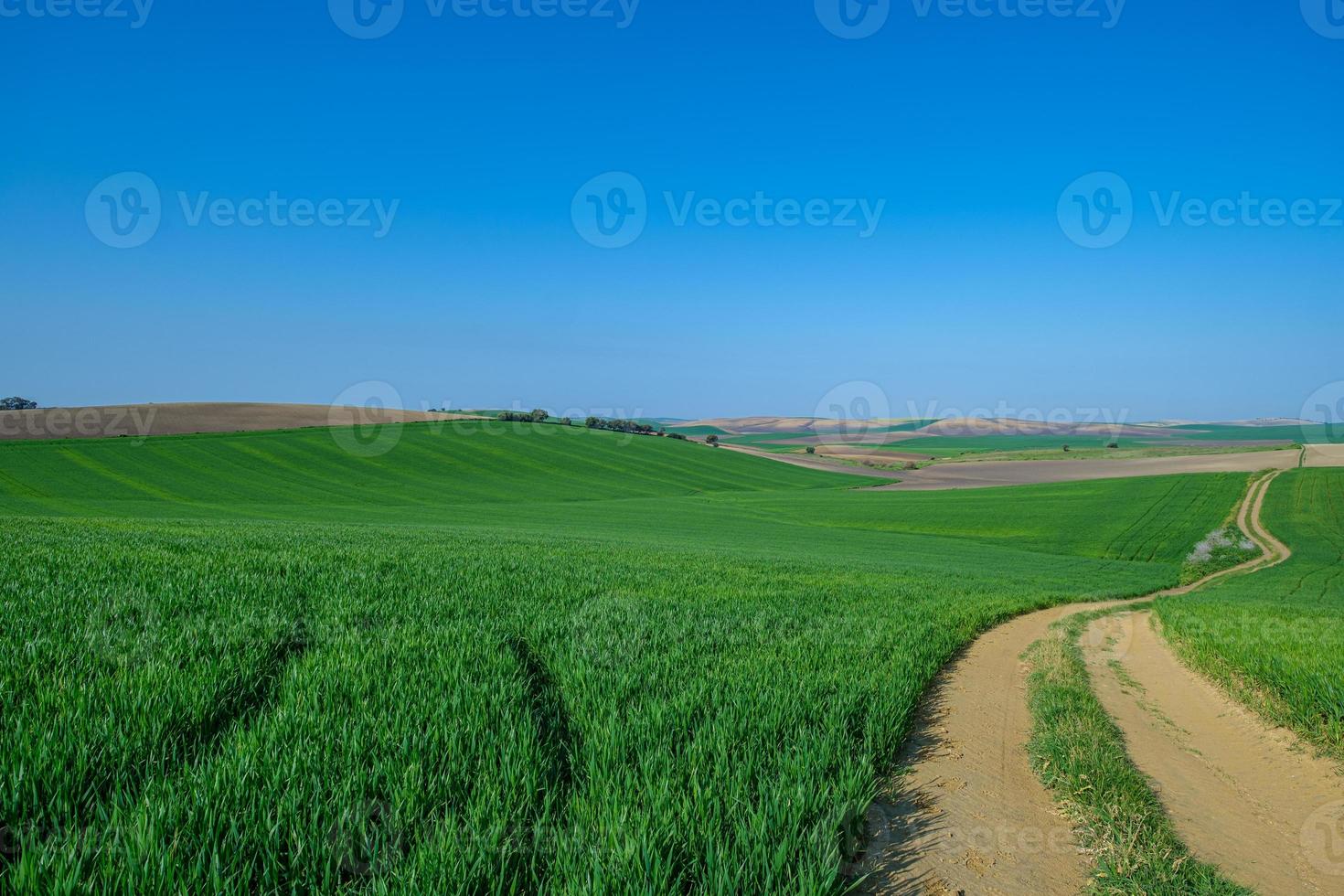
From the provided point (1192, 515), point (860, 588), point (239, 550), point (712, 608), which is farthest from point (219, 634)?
point (1192, 515)

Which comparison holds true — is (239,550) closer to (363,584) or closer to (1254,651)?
(363,584)

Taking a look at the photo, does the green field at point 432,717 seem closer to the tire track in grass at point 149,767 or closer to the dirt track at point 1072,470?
the tire track in grass at point 149,767

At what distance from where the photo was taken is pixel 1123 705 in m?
7.73

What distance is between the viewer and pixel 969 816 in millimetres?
4332

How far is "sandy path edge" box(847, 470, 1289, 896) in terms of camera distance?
144 inches

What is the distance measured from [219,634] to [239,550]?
283 inches

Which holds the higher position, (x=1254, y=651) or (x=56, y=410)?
(x=56, y=410)

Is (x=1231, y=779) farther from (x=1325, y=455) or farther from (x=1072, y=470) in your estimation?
(x=1325, y=455)
